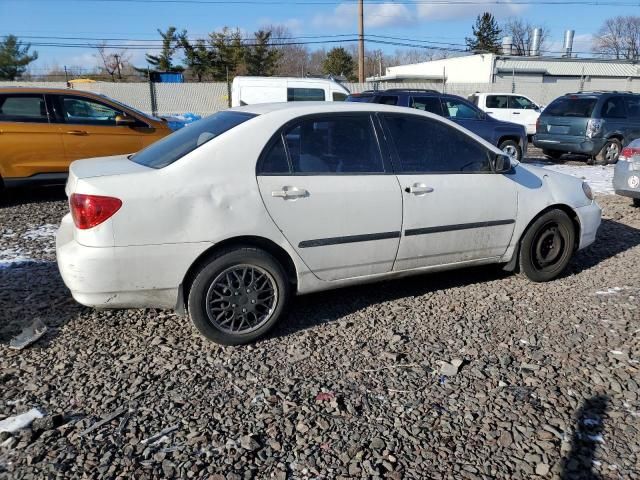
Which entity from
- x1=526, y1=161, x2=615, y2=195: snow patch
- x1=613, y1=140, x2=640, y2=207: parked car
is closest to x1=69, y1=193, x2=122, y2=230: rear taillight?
x1=613, y1=140, x2=640, y2=207: parked car

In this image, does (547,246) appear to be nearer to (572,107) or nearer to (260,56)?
(572,107)

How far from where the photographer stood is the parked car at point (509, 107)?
60.4 feet

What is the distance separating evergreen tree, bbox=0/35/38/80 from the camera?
40500 millimetres

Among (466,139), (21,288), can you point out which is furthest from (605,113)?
(21,288)

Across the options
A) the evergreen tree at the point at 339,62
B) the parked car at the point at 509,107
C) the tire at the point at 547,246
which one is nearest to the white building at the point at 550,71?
the evergreen tree at the point at 339,62

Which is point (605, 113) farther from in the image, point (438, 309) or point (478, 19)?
point (478, 19)

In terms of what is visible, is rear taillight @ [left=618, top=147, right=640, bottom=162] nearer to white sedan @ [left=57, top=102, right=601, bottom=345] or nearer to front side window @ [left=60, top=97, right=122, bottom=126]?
white sedan @ [left=57, top=102, right=601, bottom=345]

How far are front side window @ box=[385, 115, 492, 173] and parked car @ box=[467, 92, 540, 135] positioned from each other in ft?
49.5

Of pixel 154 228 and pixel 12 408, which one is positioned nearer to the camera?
pixel 12 408

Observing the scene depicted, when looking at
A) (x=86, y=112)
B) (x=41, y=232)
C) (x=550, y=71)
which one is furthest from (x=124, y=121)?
(x=550, y=71)

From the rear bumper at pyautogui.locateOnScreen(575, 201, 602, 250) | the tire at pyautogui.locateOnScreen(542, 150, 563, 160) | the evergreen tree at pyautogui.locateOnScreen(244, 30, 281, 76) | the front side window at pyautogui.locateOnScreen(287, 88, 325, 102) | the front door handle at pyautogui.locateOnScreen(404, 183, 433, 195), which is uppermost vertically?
the evergreen tree at pyautogui.locateOnScreen(244, 30, 281, 76)

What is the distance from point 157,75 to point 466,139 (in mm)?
27541

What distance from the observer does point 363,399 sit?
10.1 feet

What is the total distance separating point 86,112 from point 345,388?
21.9 ft
